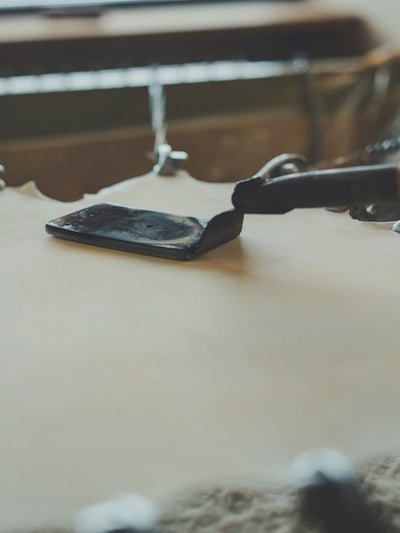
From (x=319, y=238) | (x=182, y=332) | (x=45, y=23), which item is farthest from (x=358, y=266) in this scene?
(x=45, y=23)

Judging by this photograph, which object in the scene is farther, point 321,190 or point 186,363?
point 321,190

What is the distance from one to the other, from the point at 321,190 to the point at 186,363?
1.02ft

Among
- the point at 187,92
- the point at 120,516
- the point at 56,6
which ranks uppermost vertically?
the point at 56,6

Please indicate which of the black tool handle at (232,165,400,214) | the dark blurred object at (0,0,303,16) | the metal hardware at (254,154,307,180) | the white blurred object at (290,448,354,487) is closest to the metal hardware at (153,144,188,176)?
the metal hardware at (254,154,307,180)

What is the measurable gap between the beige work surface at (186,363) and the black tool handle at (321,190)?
0.23 feet

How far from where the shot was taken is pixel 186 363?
57 cm

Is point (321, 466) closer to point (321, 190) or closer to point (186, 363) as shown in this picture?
point (186, 363)

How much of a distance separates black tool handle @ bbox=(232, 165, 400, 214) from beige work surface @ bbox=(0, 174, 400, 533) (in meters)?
0.07

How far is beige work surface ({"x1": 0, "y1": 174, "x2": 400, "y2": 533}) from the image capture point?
453mm

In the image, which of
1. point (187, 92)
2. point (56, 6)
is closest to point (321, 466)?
point (187, 92)

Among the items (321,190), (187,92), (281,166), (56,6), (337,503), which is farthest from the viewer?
(56,6)

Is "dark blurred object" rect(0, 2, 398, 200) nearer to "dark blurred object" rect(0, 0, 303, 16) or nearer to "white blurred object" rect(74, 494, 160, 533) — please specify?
"dark blurred object" rect(0, 0, 303, 16)

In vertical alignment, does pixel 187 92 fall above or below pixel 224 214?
below

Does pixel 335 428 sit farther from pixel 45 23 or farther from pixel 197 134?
pixel 45 23
